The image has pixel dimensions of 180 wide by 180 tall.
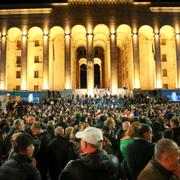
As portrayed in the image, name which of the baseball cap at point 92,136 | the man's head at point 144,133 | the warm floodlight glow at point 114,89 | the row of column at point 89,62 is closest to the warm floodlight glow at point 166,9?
the row of column at point 89,62

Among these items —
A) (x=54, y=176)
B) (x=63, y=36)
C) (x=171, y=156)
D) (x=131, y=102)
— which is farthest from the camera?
(x=63, y=36)

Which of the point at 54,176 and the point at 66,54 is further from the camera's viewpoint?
the point at 66,54

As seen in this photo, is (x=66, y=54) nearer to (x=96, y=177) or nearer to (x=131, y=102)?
(x=131, y=102)

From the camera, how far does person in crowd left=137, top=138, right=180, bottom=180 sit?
3.52 m

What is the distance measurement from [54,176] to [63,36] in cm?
5133

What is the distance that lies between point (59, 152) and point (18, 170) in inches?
120

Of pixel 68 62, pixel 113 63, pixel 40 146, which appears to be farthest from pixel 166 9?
pixel 40 146

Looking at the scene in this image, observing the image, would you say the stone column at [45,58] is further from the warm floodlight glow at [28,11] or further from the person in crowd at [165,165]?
the person in crowd at [165,165]

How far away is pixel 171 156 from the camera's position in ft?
11.7

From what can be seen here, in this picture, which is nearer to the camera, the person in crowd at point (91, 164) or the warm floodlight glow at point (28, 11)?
the person in crowd at point (91, 164)

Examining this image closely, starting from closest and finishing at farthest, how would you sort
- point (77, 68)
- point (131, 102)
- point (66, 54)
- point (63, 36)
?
point (131, 102) < point (66, 54) < point (63, 36) < point (77, 68)

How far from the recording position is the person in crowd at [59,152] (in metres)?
6.86

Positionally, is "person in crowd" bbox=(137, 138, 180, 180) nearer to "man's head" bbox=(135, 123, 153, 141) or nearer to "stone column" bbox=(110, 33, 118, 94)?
"man's head" bbox=(135, 123, 153, 141)

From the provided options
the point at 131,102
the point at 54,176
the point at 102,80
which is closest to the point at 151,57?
the point at 102,80
